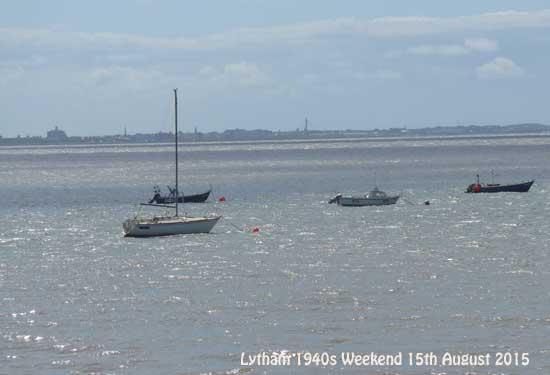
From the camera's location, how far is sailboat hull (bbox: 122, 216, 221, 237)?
78.4 metres

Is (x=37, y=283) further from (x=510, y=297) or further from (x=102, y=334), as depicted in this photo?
(x=510, y=297)

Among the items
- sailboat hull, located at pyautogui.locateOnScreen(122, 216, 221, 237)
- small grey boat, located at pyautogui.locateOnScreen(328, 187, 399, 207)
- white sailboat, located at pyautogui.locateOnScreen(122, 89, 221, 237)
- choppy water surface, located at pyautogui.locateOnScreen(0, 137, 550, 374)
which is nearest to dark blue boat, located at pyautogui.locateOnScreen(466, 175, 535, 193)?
small grey boat, located at pyautogui.locateOnScreen(328, 187, 399, 207)

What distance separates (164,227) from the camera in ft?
259

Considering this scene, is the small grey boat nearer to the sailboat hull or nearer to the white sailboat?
the white sailboat

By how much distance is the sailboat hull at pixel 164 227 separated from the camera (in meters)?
78.4

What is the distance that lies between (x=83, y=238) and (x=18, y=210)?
37.0m

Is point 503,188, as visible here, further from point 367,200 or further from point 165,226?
point 165,226

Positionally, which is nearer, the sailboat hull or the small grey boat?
the sailboat hull

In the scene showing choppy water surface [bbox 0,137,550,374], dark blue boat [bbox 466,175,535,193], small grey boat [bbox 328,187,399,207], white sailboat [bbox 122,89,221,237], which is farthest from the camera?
dark blue boat [bbox 466,175,535,193]

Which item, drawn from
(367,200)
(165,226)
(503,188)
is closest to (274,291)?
(165,226)

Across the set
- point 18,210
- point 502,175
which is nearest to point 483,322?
→ point 18,210

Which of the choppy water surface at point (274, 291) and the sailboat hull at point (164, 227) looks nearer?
the choppy water surface at point (274, 291)

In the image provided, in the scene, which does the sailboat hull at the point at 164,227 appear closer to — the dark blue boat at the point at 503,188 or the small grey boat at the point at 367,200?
the small grey boat at the point at 367,200

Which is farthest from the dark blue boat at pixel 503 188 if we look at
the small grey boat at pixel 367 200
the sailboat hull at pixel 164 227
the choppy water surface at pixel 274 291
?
the sailboat hull at pixel 164 227
